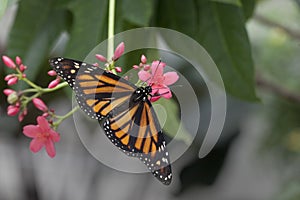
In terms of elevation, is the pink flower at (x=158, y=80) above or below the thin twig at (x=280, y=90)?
above

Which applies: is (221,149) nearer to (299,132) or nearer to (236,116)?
(236,116)

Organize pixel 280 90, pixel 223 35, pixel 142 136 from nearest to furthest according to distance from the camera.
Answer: pixel 142 136
pixel 223 35
pixel 280 90

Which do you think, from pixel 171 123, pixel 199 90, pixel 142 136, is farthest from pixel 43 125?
pixel 199 90

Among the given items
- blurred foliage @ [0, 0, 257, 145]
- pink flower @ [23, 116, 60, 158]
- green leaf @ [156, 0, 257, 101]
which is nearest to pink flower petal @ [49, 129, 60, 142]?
pink flower @ [23, 116, 60, 158]

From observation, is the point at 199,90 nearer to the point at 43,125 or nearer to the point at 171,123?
the point at 171,123

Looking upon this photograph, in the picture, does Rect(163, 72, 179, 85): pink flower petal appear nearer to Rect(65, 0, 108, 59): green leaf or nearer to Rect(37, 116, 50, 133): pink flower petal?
Rect(37, 116, 50, 133): pink flower petal

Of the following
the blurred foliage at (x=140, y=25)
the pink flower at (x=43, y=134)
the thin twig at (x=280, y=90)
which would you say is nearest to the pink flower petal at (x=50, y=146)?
the pink flower at (x=43, y=134)

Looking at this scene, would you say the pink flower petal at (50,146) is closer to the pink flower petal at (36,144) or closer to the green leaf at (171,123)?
the pink flower petal at (36,144)

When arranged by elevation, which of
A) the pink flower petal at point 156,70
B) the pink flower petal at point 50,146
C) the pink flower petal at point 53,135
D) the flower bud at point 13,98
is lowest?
the pink flower petal at point 50,146
